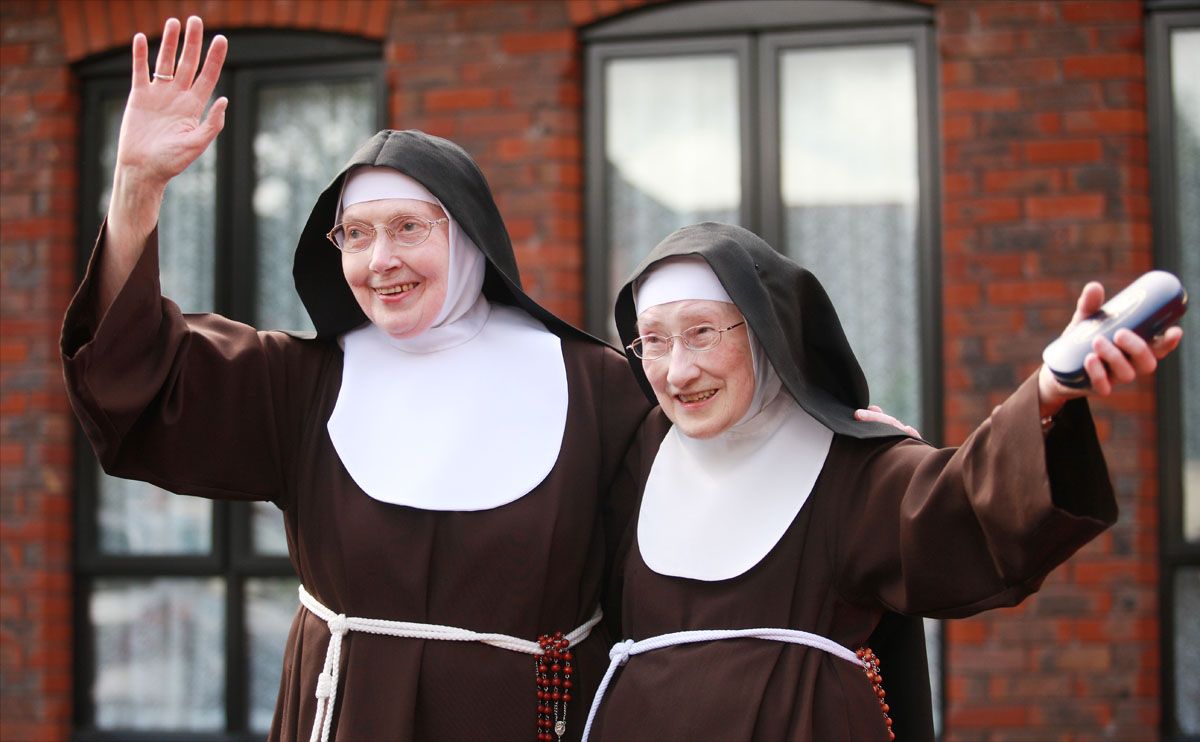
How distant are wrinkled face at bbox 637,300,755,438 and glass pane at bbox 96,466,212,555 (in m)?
3.21

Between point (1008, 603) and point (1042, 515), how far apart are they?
0.27 metres

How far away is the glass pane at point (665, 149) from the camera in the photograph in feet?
15.8

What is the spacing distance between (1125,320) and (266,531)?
12.6ft

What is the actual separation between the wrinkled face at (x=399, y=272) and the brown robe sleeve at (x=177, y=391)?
276 mm

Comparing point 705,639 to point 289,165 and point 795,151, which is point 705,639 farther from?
point 289,165

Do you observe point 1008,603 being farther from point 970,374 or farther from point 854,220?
point 854,220

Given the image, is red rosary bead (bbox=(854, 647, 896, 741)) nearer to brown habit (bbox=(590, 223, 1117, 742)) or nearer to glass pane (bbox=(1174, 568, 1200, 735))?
brown habit (bbox=(590, 223, 1117, 742))

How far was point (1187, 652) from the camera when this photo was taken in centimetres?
444

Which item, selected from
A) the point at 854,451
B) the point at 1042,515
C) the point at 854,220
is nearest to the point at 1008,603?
the point at 1042,515

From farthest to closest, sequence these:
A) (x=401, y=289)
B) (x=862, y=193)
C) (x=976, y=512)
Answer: (x=862, y=193) → (x=401, y=289) → (x=976, y=512)

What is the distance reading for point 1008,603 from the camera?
7.30 feet

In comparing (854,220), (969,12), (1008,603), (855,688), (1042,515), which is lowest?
(855,688)

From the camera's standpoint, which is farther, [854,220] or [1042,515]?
[854,220]

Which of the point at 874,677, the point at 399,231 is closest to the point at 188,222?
the point at 399,231
